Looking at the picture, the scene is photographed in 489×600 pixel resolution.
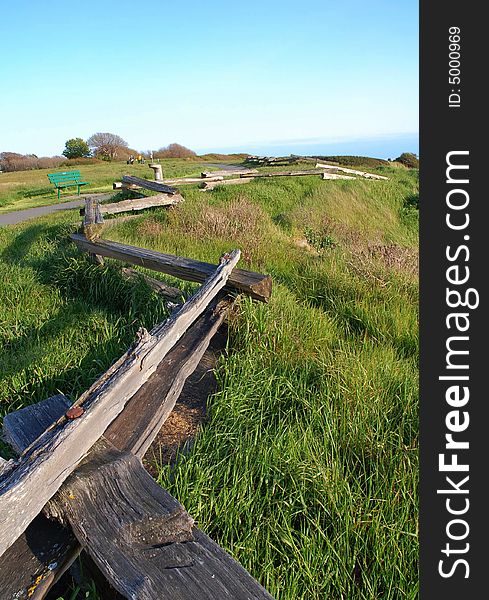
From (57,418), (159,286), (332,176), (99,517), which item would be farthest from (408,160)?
(99,517)

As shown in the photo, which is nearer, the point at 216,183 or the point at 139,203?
the point at 139,203

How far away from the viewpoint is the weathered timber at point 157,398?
8.38 feet

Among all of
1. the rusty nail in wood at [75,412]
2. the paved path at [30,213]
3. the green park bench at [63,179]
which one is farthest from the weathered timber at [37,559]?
the green park bench at [63,179]

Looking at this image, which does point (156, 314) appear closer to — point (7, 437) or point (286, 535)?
point (7, 437)

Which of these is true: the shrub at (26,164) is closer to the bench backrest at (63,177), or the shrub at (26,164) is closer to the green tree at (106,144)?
the green tree at (106,144)

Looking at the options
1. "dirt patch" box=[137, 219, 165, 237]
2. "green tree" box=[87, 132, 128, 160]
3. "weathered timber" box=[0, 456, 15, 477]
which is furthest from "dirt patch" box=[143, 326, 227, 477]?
"green tree" box=[87, 132, 128, 160]

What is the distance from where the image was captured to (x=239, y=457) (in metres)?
2.64

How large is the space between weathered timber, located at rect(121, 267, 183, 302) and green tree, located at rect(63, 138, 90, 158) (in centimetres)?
4952

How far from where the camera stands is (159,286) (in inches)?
208

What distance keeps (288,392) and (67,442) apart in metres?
1.85

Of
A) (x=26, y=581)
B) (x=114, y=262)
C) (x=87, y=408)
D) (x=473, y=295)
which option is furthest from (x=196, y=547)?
(x=114, y=262)

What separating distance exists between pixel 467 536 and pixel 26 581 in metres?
1.70

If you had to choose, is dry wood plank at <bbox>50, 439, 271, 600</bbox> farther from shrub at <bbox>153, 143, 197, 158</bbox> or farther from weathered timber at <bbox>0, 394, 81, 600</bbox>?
shrub at <bbox>153, 143, 197, 158</bbox>

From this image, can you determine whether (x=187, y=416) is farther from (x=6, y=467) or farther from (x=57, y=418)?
(x=6, y=467)
